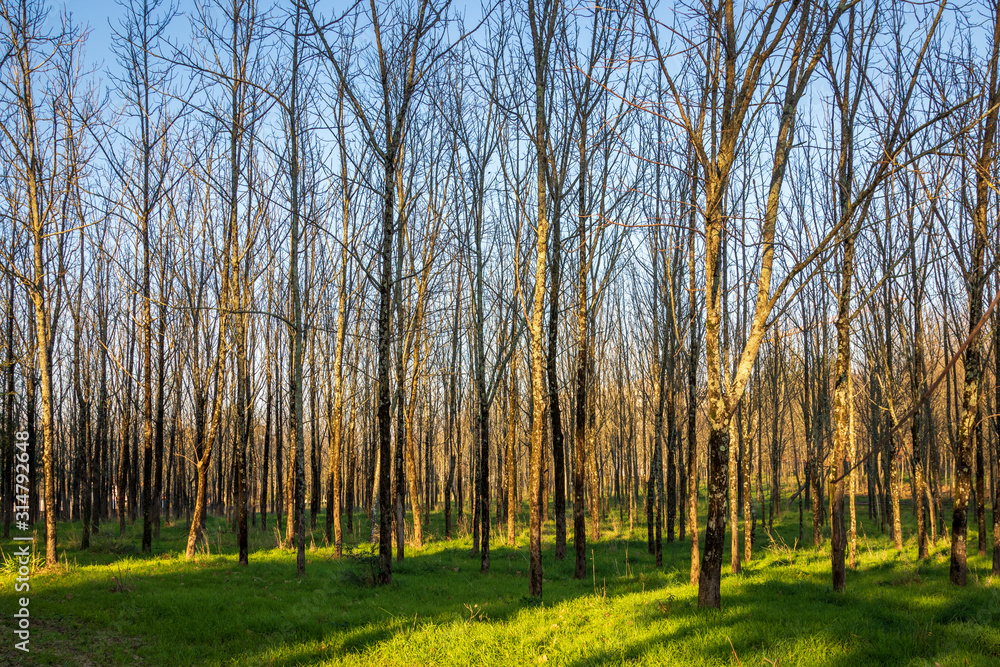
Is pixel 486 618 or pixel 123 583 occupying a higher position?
pixel 123 583

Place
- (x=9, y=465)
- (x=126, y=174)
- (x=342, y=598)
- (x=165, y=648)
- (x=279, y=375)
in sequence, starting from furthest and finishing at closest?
(x=279, y=375) < (x=9, y=465) < (x=126, y=174) < (x=342, y=598) < (x=165, y=648)

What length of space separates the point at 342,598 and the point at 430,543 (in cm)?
819

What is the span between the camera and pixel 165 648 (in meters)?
6.10

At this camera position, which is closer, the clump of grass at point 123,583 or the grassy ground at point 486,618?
the grassy ground at point 486,618

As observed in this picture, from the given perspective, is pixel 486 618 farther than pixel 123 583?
No

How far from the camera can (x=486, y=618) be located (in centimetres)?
703

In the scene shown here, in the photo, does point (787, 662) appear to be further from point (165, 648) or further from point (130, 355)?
point (130, 355)

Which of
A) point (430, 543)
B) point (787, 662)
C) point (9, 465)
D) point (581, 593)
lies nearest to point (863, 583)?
point (581, 593)

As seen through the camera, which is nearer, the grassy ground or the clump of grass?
the grassy ground

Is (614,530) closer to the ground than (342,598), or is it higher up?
closer to the ground

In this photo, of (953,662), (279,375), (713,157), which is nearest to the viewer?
(953,662)

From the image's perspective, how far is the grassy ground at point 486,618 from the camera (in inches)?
218

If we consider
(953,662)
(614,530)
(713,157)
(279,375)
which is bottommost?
(614,530)

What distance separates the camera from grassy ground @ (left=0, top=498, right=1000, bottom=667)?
18.2 ft
